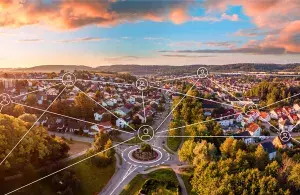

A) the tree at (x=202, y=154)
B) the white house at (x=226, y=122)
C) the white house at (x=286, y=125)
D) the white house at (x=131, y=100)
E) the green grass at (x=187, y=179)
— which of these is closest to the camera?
the green grass at (x=187, y=179)

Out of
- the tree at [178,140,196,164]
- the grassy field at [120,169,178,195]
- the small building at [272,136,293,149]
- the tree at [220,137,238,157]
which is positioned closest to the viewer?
the grassy field at [120,169,178,195]

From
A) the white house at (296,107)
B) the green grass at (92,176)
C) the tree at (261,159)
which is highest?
the white house at (296,107)

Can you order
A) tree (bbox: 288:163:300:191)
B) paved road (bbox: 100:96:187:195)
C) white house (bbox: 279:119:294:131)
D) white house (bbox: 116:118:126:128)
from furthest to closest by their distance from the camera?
1. white house (bbox: 279:119:294:131)
2. white house (bbox: 116:118:126:128)
3. paved road (bbox: 100:96:187:195)
4. tree (bbox: 288:163:300:191)

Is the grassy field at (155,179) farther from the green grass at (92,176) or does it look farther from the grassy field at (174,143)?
the grassy field at (174,143)

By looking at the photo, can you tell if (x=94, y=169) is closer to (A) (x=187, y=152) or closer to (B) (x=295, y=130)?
(A) (x=187, y=152)

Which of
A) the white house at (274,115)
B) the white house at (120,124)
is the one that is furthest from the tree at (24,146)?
the white house at (274,115)

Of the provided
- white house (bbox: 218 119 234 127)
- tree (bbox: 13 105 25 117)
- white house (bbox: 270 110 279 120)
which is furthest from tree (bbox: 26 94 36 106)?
white house (bbox: 270 110 279 120)

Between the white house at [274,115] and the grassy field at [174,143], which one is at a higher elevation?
the white house at [274,115]

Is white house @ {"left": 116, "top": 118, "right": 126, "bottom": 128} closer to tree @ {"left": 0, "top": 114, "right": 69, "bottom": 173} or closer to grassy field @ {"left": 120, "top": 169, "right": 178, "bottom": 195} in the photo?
tree @ {"left": 0, "top": 114, "right": 69, "bottom": 173}
